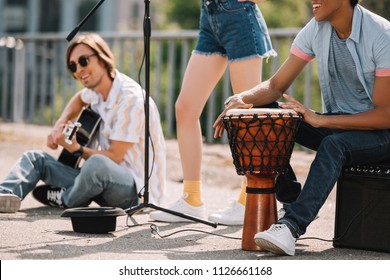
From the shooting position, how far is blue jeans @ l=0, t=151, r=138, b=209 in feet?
18.0

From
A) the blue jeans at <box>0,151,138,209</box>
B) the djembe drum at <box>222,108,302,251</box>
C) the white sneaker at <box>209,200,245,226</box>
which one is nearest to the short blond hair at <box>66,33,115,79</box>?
the blue jeans at <box>0,151,138,209</box>

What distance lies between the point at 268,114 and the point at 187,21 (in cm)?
2027

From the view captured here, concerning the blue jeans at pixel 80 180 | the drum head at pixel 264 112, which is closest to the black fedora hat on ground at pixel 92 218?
the blue jeans at pixel 80 180

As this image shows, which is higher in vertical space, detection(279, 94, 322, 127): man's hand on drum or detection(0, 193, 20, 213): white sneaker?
detection(279, 94, 322, 127): man's hand on drum

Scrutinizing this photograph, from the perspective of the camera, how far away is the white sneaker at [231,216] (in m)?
5.25

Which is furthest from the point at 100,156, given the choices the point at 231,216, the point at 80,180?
the point at 231,216

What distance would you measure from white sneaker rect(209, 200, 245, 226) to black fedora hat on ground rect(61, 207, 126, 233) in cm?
66

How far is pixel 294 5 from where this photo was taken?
90.9 feet

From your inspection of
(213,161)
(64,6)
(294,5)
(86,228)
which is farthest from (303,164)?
(294,5)

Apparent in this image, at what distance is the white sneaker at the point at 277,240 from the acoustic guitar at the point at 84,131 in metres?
1.99

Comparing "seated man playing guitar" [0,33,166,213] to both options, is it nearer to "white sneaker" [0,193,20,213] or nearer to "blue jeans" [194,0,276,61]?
"white sneaker" [0,193,20,213]

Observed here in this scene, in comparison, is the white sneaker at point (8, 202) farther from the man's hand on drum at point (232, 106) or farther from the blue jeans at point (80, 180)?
the man's hand on drum at point (232, 106)

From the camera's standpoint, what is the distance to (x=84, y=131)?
5848mm

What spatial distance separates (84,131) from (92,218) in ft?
3.81
